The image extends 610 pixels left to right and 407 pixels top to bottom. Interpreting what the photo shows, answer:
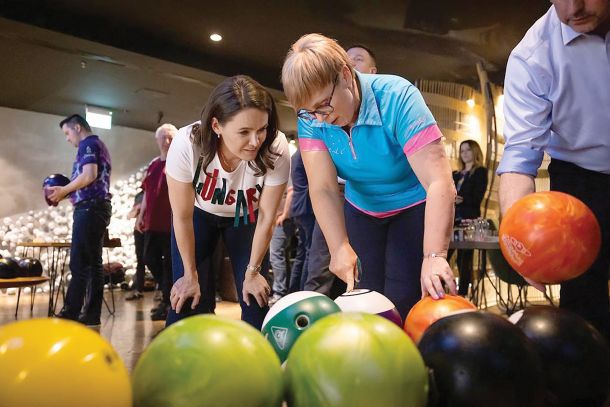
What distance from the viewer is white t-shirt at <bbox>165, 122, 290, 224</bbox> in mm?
2174

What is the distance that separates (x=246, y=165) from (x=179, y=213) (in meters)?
0.34

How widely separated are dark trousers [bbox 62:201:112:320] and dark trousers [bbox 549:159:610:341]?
3528mm

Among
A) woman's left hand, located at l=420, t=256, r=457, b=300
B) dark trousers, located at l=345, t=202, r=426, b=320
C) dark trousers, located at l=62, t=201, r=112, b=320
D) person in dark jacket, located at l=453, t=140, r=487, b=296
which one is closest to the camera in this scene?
woman's left hand, located at l=420, t=256, r=457, b=300

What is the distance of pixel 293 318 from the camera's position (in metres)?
1.47

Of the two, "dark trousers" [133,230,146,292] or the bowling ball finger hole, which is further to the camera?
"dark trousers" [133,230,146,292]

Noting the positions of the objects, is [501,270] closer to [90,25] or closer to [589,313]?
[589,313]

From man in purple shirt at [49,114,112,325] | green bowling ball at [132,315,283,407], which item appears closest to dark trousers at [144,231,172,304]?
man in purple shirt at [49,114,112,325]

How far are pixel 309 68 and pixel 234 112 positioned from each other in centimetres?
49

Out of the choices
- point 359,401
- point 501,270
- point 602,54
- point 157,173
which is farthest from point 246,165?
point 501,270

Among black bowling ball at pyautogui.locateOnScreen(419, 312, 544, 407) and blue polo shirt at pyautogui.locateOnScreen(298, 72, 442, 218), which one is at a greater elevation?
blue polo shirt at pyautogui.locateOnScreen(298, 72, 442, 218)

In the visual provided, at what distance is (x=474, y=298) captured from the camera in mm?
5641

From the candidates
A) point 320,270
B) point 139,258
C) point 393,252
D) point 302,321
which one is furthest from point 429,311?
point 139,258

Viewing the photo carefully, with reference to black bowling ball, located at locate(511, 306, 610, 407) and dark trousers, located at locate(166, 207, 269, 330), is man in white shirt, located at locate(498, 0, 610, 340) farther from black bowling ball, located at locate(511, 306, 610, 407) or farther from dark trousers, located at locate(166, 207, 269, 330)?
dark trousers, located at locate(166, 207, 269, 330)

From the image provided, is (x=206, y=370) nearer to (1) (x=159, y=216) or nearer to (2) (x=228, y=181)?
(2) (x=228, y=181)
